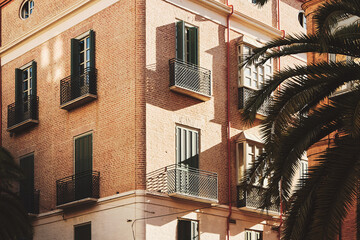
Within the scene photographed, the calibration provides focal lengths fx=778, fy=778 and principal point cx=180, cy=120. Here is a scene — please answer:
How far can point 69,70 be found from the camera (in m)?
30.4

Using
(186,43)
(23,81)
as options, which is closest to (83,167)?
(186,43)

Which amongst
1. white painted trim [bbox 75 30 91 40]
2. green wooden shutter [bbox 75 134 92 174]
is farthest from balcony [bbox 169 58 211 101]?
green wooden shutter [bbox 75 134 92 174]

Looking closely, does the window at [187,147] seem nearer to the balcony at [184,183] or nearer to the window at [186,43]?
the balcony at [184,183]

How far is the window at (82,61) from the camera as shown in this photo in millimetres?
29217

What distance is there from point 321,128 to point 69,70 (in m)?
14.4

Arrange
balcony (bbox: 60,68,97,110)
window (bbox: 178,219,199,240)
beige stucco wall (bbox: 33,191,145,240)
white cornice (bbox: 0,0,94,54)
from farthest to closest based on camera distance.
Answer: white cornice (bbox: 0,0,94,54)
balcony (bbox: 60,68,97,110)
window (bbox: 178,219,199,240)
beige stucco wall (bbox: 33,191,145,240)

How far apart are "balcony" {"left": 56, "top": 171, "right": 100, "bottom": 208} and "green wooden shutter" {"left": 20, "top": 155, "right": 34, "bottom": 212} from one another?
7.72ft

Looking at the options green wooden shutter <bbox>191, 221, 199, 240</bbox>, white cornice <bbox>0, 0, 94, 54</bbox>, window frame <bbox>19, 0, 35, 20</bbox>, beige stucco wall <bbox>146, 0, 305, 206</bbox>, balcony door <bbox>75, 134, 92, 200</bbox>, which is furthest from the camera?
window frame <bbox>19, 0, 35, 20</bbox>

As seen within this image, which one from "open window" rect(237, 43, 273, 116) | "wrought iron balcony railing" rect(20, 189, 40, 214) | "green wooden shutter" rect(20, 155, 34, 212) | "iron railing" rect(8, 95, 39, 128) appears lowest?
"wrought iron balcony railing" rect(20, 189, 40, 214)

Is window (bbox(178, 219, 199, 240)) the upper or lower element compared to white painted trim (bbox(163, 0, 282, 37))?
lower

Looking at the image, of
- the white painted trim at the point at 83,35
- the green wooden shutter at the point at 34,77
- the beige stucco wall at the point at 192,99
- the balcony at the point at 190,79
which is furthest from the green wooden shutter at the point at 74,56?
the balcony at the point at 190,79

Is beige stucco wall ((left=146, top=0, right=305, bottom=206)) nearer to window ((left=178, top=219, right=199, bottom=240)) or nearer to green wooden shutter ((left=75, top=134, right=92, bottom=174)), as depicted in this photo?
window ((left=178, top=219, right=199, bottom=240))

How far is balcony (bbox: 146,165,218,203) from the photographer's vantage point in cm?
2695

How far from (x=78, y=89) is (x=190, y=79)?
433 cm
